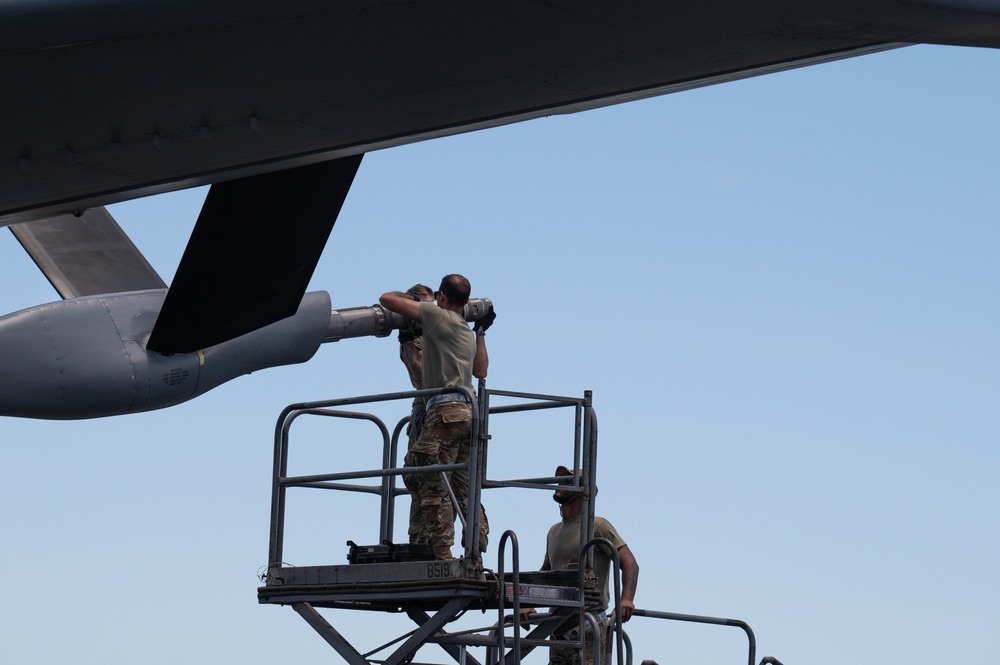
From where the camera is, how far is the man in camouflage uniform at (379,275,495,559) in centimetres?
933

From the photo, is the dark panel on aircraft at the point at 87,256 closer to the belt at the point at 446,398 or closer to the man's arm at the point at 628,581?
the belt at the point at 446,398

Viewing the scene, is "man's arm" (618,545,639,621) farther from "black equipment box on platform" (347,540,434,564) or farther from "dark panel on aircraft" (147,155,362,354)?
"dark panel on aircraft" (147,155,362,354)

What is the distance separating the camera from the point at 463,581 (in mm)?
8906

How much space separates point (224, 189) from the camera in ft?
23.4

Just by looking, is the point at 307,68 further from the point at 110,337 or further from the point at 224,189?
the point at 110,337

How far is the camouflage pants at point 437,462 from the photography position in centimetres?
930

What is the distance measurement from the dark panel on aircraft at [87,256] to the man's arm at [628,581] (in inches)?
174

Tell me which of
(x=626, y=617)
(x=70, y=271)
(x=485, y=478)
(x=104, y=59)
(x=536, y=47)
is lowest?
(x=626, y=617)

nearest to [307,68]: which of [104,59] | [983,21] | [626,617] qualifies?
[104,59]

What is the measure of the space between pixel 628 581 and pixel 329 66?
18.9ft

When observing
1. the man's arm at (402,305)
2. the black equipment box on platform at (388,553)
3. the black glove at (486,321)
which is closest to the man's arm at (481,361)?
the black glove at (486,321)

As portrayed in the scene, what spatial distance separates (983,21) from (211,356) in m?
6.36

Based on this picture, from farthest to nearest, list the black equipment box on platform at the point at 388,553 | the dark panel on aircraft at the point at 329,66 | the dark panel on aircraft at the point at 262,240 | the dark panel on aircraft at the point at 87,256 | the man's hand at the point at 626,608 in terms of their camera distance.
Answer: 1. the dark panel on aircraft at the point at 87,256
2. the man's hand at the point at 626,608
3. the black equipment box on platform at the point at 388,553
4. the dark panel on aircraft at the point at 262,240
5. the dark panel on aircraft at the point at 329,66

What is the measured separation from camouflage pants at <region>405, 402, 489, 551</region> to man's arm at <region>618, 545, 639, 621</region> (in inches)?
53.7
